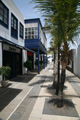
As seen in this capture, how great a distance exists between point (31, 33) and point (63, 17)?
14.4 metres

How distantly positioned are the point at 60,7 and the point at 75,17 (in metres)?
0.91

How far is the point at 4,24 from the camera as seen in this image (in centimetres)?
1138

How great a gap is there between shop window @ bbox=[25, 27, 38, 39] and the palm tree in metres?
13.3

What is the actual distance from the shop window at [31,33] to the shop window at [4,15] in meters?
6.71

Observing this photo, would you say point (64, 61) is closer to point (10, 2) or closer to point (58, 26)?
point (58, 26)

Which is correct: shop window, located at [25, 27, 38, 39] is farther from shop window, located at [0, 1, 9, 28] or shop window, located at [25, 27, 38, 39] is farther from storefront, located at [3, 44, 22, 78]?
shop window, located at [0, 1, 9, 28]

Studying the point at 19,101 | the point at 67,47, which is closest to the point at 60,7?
the point at 67,47

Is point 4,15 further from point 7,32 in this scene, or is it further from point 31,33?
point 31,33

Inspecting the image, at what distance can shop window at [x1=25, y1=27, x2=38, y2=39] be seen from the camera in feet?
59.9

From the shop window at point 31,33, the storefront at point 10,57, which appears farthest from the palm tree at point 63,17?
the shop window at point 31,33

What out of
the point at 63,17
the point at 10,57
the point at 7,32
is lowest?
the point at 10,57

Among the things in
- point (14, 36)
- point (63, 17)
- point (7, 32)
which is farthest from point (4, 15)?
point (63, 17)

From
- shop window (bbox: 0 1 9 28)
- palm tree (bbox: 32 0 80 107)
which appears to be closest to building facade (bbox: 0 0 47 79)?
shop window (bbox: 0 1 9 28)

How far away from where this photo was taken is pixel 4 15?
11.5 meters
